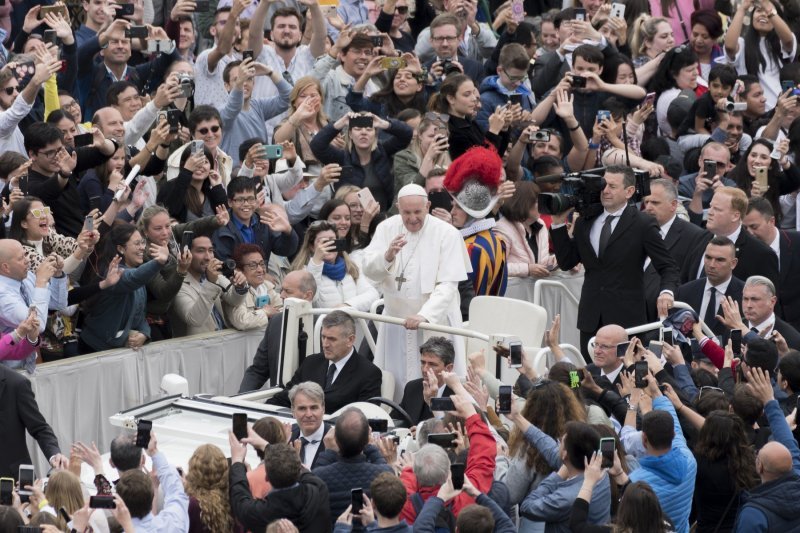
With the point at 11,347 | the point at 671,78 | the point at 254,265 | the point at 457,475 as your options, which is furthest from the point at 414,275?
the point at 671,78

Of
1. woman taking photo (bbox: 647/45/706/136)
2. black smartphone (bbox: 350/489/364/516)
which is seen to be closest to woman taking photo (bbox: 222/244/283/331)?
black smartphone (bbox: 350/489/364/516)

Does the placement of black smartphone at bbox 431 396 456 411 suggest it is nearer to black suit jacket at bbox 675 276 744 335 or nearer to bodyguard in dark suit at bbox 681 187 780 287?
black suit jacket at bbox 675 276 744 335

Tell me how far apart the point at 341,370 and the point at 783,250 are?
416 cm

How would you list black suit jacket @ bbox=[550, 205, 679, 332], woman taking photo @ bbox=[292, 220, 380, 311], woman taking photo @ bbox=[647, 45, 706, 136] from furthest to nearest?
woman taking photo @ bbox=[647, 45, 706, 136] < woman taking photo @ bbox=[292, 220, 380, 311] < black suit jacket @ bbox=[550, 205, 679, 332]

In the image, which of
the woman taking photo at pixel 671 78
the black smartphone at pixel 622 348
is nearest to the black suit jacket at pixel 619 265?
the black smartphone at pixel 622 348

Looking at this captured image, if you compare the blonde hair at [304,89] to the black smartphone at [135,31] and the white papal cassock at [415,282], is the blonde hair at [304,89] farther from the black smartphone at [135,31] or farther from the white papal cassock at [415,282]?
the white papal cassock at [415,282]

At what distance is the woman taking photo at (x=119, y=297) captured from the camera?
11719 millimetres

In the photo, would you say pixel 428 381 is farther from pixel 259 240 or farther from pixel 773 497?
pixel 259 240

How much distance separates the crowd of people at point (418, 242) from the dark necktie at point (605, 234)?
0.02m

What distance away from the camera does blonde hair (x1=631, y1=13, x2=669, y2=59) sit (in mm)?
17953

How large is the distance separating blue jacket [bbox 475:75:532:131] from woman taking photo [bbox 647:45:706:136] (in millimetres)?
1785

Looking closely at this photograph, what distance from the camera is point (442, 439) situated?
29.6 ft

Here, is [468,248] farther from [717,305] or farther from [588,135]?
[588,135]

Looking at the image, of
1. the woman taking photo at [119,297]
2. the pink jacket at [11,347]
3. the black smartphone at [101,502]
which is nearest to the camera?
the black smartphone at [101,502]
